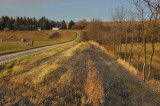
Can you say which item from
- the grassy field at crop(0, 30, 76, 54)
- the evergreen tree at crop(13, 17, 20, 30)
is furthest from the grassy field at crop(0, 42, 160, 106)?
the evergreen tree at crop(13, 17, 20, 30)

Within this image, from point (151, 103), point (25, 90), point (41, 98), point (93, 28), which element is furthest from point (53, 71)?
point (93, 28)

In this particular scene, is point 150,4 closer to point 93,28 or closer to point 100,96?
point 100,96

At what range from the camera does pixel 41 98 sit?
4.71 meters

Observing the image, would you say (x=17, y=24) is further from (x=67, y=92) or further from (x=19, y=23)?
(x=67, y=92)

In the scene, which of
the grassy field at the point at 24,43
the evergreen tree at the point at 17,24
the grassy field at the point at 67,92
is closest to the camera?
the grassy field at the point at 67,92

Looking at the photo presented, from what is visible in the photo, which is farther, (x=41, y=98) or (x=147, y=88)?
(x=147, y=88)

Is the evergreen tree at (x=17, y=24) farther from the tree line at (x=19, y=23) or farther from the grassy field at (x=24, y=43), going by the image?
the grassy field at (x=24, y=43)

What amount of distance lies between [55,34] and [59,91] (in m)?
72.0

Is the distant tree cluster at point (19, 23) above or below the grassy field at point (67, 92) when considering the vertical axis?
above

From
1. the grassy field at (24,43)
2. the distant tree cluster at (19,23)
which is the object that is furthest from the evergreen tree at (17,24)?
the grassy field at (24,43)

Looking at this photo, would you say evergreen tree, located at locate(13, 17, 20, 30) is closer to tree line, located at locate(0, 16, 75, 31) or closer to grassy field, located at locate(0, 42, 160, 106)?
tree line, located at locate(0, 16, 75, 31)

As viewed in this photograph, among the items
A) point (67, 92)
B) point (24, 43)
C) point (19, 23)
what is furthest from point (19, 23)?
point (67, 92)

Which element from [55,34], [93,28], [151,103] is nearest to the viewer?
[151,103]

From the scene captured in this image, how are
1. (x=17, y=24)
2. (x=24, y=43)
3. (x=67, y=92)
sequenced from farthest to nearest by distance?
(x=17, y=24) → (x=24, y=43) → (x=67, y=92)
